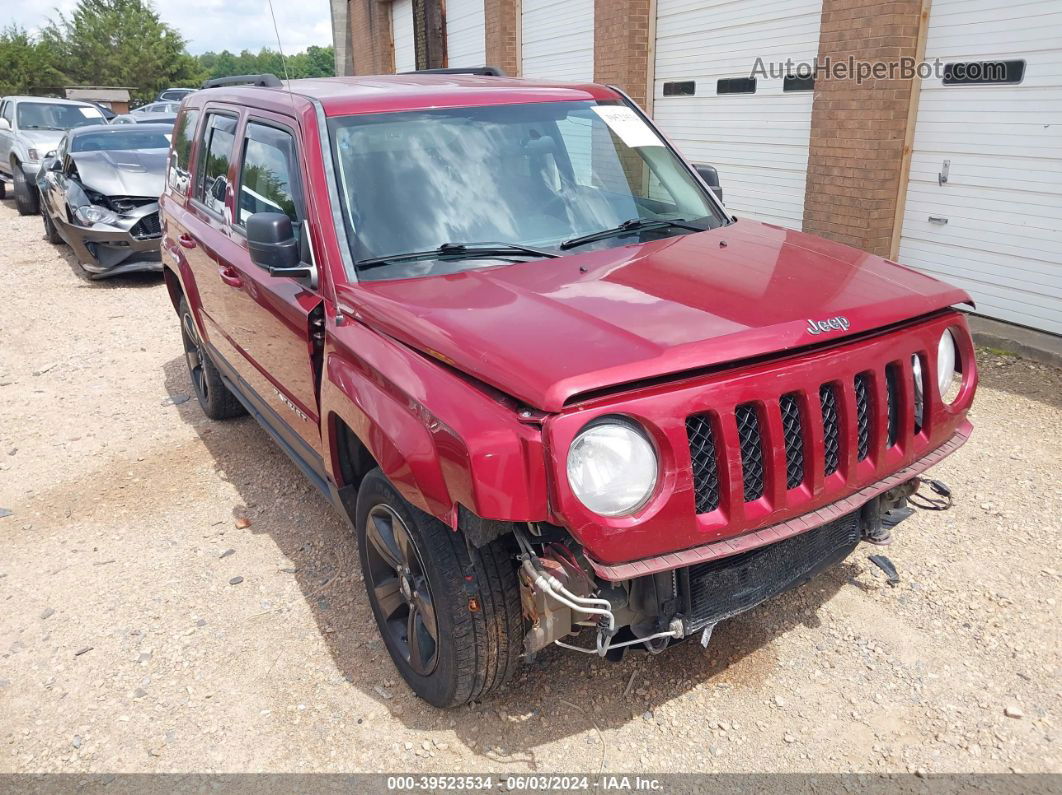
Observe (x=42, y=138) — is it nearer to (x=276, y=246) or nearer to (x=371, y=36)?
(x=371, y=36)

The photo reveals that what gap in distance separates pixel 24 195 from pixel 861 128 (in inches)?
581

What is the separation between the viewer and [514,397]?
7.32ft

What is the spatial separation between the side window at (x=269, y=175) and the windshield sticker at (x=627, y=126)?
1.42 m

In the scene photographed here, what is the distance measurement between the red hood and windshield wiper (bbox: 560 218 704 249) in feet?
0.41

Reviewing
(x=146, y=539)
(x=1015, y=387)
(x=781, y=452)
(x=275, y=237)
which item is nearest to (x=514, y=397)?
(x=781, y=452)

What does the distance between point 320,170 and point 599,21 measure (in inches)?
336

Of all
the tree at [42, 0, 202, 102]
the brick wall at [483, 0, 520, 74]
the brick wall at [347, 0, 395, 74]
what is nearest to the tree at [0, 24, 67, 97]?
the tree at [42, 0, 202, 102]

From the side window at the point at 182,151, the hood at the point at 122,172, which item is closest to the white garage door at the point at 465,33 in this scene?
the hood at the point at 122,172

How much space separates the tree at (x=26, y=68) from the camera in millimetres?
44312

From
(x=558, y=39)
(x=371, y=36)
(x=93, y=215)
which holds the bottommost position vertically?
(x=93, y=215)

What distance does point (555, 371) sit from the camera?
218cm

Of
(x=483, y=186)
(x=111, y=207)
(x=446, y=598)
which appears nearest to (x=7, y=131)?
(x=111, y=207)

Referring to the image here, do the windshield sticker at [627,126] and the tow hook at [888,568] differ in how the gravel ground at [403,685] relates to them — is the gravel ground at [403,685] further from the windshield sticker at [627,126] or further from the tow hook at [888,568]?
the windshield sticker at [627,126]

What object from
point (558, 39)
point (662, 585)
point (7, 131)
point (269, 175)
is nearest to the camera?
point (662, 585)
